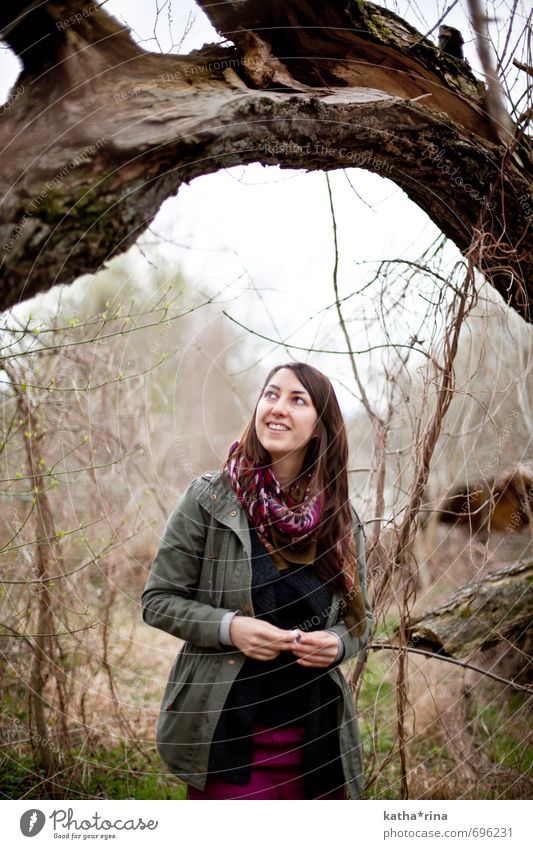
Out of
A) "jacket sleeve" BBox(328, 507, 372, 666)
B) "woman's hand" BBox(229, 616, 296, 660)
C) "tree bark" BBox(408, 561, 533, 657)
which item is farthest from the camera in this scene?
"tree bark" BBox(408, 561, 533, 657)

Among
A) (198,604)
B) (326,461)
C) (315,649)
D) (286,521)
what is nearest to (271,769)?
(315,649)

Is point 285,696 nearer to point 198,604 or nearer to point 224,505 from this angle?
point 198,604

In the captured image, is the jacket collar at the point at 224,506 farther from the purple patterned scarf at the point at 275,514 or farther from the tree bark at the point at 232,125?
the tree bark at the point at 232,125

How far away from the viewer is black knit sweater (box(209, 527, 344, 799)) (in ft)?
4.59

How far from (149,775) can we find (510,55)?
7.47ft

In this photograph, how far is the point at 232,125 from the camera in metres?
1.41

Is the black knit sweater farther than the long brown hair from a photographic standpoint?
No

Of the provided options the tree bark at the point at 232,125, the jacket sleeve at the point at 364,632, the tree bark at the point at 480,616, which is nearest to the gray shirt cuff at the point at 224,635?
the jacket sleeve at the point at 364,632

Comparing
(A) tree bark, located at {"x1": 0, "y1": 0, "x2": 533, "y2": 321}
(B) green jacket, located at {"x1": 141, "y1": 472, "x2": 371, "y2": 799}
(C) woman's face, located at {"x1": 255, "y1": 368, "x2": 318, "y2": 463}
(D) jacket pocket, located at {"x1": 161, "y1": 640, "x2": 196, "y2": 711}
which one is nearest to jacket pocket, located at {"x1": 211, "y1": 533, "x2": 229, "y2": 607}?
(B) green jacket, located at {"x1": 141, "y1": 472, "x2": 371, "y2": 799}

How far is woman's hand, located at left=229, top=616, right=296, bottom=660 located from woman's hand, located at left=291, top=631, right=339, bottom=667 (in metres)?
0.04

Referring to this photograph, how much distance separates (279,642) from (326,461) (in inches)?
16.6

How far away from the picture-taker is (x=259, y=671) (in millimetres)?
1421

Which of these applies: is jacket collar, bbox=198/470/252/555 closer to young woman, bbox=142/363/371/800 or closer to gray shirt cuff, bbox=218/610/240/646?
young woman, bbox=142/363/371/800

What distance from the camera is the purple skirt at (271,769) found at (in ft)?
4.62
